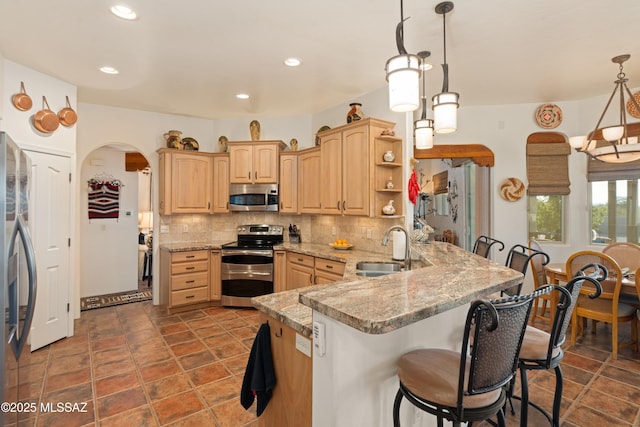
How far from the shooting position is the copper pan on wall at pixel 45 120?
3.38 m

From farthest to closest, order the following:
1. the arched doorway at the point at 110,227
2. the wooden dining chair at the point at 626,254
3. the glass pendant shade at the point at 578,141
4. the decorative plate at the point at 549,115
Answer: the arched doorway at the point at 110,227
the decorative plate at the point at 549,115
the wooden dining chair at the point at 626,254
the glass pendant shade at the point at 578,141

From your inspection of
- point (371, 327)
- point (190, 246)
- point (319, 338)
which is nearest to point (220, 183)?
point (190, 246)

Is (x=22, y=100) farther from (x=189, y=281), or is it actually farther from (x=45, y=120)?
(x=189, y=281)

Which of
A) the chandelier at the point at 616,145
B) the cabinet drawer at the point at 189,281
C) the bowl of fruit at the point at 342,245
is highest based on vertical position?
the chandelier at the point at 616,145

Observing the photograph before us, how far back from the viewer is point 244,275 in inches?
183

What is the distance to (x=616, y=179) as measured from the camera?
4.17m

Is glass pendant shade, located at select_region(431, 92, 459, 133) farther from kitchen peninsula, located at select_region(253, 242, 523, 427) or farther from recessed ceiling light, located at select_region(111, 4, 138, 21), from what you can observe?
recessed ceiling light, located at select_region(111, 4, 138, 21)

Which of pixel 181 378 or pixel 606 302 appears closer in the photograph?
pixel 181 378

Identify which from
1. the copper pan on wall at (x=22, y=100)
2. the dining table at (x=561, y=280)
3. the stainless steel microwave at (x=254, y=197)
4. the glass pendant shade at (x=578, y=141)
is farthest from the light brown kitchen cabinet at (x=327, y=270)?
the copper pan on wall at (x=22, y=100)

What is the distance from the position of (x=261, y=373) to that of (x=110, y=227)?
5.17 meters

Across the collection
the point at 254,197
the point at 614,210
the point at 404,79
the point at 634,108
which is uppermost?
the point at 634,108

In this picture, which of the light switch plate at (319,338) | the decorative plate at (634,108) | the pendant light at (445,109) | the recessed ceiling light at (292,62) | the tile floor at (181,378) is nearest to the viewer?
the light switch plate at (319,338)

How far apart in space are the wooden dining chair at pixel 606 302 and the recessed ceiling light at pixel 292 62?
10.8 ft

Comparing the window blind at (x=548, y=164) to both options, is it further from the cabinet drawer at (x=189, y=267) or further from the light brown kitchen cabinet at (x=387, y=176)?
the cabinet drawer at (x=189, y=267)
